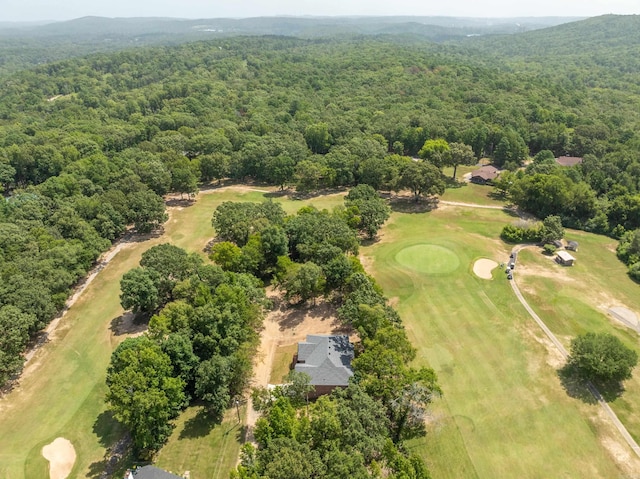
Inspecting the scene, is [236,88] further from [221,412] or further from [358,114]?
[221,412]

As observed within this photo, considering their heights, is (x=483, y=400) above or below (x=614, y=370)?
below

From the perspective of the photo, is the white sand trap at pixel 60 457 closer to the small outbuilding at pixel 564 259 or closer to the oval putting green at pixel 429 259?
the oval putting green at pixel 429 259

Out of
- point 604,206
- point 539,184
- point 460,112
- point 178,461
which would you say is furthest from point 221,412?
point 460,112

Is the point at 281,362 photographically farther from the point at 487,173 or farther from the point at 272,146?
the point at 487,173

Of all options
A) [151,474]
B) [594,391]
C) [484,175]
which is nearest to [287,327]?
[151,474]

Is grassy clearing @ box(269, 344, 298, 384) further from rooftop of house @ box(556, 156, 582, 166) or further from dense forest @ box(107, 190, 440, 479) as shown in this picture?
rooftop of house @ box(556, 156, 582, 166)

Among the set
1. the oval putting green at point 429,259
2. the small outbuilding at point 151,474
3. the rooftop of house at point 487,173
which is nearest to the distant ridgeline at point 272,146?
the rooftop of house at point 487,173

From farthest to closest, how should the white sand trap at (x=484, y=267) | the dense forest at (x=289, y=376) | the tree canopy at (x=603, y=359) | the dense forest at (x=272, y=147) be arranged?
the dense forest at (x=272, y=147) < the white sand trap at (x=484, y=267) < the tree canopy at (x=603, y=359) < the dense forest at (x=289, y=376)
